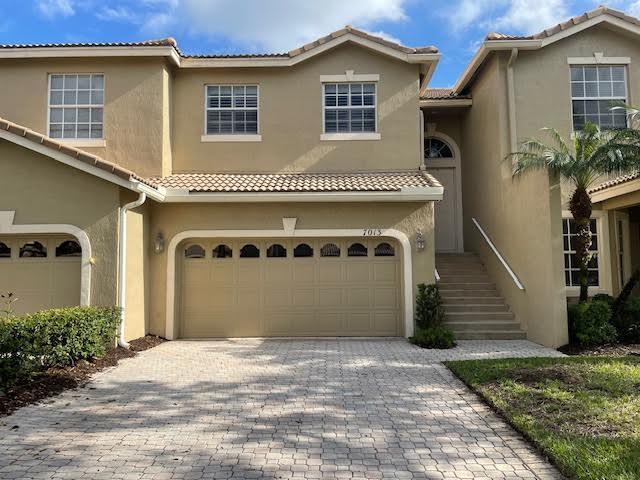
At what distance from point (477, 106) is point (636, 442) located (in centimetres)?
1152

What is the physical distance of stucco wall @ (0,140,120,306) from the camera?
1028 centimetres

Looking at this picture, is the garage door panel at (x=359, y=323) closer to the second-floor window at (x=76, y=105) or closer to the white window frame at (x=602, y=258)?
the white window frame at (x=602, y=258)

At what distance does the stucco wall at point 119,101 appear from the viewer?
12.5m

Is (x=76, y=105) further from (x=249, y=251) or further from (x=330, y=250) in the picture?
(x=330, y=250)

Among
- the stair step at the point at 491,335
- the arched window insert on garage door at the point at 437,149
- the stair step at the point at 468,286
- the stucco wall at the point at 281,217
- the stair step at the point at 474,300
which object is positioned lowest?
the stair step at the point at 491,335

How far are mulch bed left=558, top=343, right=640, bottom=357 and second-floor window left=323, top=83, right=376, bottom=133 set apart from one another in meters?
6.87

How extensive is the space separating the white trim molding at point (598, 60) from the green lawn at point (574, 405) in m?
8.06

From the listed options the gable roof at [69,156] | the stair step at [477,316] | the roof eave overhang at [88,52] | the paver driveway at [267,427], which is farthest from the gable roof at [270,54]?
the paver driveway at [267,427]

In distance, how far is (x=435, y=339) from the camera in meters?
10.5

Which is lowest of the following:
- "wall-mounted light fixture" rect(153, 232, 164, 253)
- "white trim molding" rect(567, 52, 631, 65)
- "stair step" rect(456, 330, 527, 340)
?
"stair step" rect(456, 330, 527, 340)

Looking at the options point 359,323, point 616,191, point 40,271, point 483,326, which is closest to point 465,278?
point 483,326

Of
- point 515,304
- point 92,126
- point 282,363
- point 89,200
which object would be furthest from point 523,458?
point 92,126

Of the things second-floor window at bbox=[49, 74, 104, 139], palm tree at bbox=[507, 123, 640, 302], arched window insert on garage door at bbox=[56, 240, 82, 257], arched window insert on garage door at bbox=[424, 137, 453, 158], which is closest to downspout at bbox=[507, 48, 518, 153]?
palm tree at bbox=[507, 123, 640, 302]

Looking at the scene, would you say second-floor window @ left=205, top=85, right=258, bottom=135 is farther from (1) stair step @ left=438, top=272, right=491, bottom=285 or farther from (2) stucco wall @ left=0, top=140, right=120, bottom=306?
(1) stair step @ left=438, top=272, right=491, bottom=285
